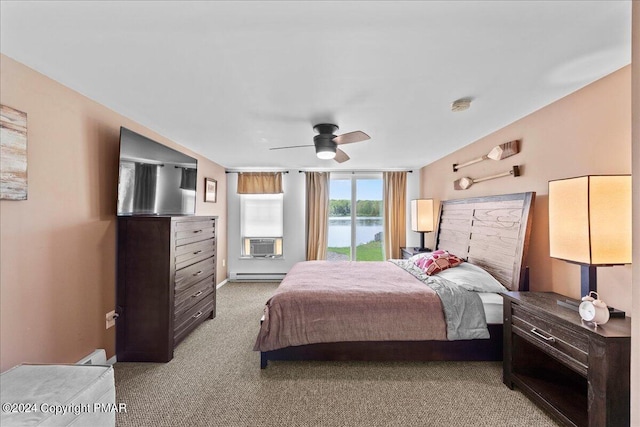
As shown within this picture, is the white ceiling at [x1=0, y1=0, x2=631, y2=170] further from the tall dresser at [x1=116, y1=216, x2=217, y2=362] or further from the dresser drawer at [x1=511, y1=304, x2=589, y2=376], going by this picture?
the dresser drawer at [x1=511, y1=304, x2=589, y2=376]

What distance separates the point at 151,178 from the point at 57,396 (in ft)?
6.36

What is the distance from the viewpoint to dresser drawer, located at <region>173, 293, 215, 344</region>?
261cm

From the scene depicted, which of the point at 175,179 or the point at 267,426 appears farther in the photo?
the point at 175,179

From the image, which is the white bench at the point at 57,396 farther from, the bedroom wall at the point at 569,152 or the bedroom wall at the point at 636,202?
the bedroom wall at the point at 569,152

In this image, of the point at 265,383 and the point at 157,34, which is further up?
the point at 157,34

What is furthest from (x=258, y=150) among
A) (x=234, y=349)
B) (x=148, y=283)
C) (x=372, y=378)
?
(x=372, y=378)

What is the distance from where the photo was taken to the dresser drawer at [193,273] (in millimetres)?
2615

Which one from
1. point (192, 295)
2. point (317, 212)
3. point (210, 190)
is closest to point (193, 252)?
point (192, 295)

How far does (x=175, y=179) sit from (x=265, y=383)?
2.43 metres

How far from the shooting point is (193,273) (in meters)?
2.91

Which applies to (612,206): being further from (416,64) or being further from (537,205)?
(416,64)

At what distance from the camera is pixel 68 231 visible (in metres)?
2.01

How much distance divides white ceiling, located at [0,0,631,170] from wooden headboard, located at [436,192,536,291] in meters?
0.91

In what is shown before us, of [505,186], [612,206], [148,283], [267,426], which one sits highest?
[505,186]
